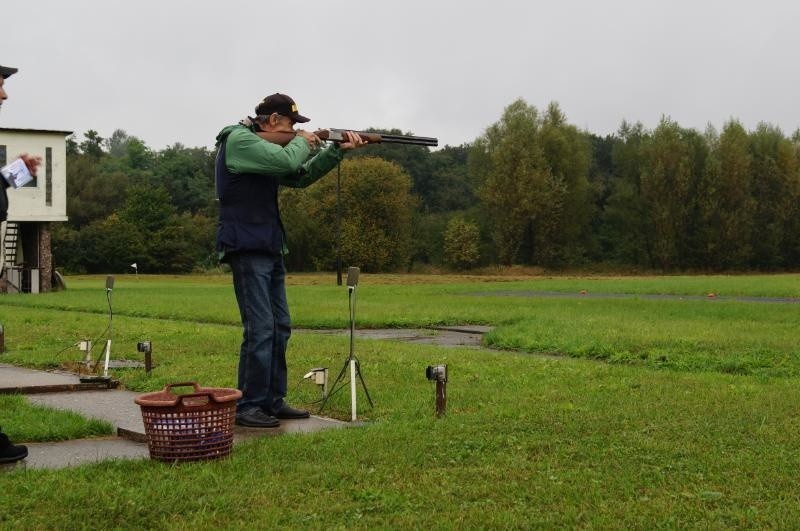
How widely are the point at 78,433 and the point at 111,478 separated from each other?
1699 mm

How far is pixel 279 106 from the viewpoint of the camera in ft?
22.8

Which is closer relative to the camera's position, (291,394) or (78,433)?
(78,433)

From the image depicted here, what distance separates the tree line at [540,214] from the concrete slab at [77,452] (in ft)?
219

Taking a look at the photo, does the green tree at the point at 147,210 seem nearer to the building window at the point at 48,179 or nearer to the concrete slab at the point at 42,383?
the building window at the point at 48,179

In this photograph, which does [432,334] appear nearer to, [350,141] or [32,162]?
[350,141]

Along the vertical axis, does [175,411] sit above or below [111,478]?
above

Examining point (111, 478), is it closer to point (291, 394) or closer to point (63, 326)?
point (291, 394)

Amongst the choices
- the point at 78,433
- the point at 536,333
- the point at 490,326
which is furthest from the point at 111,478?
the point at 490,326

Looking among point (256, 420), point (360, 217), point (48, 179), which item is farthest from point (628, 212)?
point (256, 420)

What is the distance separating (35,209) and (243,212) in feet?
106

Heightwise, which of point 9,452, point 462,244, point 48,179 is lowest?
point 9,452

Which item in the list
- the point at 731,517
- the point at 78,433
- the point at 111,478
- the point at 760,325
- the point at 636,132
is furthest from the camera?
the point at 636,132

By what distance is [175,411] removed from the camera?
5.28 meters

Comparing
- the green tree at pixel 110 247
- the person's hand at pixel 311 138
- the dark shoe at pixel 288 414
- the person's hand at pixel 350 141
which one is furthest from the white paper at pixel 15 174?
the green tree at pixel 110 247
